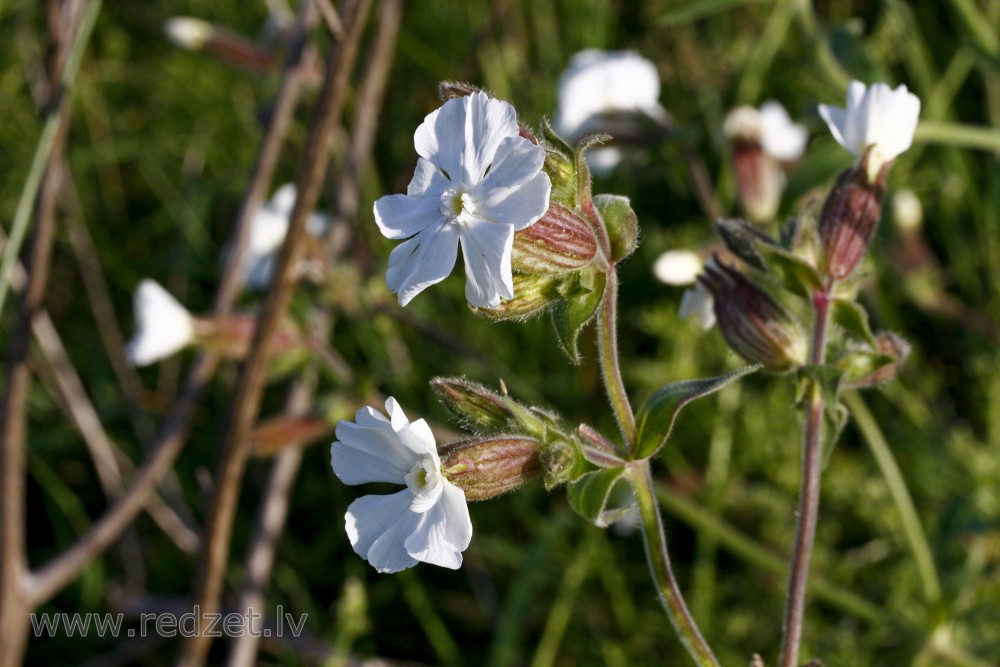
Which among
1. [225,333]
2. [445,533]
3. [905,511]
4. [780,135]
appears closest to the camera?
[445,533]

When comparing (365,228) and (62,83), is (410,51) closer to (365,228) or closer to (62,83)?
(365,228)

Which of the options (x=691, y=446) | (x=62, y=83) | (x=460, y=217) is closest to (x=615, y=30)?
(x=691, y=446)

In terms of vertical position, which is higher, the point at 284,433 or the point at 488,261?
the point at 488,261

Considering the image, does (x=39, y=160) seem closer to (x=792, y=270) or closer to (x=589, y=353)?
(x=792, y=270)

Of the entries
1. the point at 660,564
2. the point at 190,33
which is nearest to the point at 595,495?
the point at 660,564

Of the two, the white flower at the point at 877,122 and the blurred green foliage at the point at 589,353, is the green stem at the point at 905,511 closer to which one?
the blurred green foliage at the point at 589,353

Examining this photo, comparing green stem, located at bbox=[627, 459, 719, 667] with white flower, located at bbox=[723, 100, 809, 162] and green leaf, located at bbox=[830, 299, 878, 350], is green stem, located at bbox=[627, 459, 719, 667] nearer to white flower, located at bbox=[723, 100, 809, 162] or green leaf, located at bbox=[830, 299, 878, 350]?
green leaf, located at bbox=[830, 299, 878, 350]

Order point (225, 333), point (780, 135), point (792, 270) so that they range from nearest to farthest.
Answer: point (792, 270)
point (225, 333)
point (780, 135)
